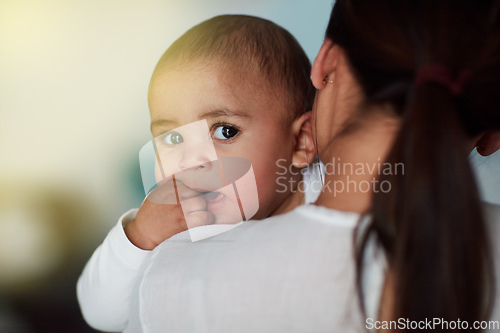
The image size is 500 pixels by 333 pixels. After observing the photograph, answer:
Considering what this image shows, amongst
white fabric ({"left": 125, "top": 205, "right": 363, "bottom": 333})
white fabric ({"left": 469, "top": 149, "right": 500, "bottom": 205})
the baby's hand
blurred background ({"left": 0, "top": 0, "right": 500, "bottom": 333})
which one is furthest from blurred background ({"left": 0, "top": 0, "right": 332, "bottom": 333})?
white fabric ({"left": 125, "top": 205, "right": 363, "bottom": 333})

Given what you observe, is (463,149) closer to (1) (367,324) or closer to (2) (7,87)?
(1) (367,324)

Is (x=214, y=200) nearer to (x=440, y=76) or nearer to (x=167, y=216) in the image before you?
(x=167, y=216)

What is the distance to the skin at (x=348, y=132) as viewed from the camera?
41cm

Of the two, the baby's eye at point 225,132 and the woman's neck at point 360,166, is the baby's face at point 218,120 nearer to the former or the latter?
the baby's eye at point 225,132

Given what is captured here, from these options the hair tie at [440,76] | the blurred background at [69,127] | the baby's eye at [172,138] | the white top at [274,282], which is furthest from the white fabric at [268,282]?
the blurred background at [69,127]

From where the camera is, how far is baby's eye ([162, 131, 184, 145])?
743 millimetres

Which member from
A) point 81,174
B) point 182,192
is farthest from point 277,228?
point 81,174

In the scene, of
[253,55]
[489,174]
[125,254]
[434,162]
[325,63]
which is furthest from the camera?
[489,174]

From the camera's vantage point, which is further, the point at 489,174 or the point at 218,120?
the point at 489,174

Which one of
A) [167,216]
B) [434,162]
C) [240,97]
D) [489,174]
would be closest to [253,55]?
[240,97]

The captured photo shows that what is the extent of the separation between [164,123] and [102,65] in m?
0.41

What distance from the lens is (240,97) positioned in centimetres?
73

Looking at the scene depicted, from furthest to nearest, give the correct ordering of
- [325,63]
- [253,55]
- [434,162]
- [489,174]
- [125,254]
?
[489,174] → [253,55] → [125,254] → [325,63] → [434,162]

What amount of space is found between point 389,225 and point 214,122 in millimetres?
443
